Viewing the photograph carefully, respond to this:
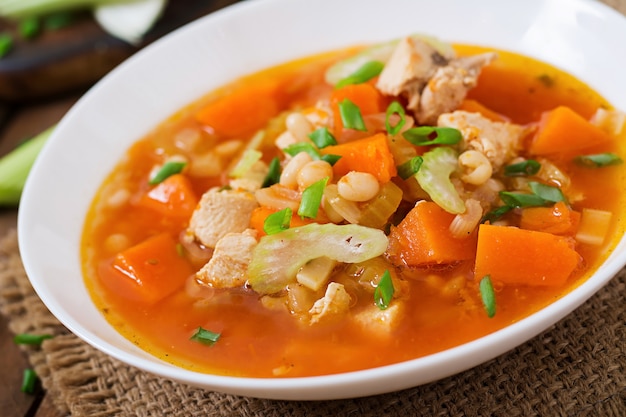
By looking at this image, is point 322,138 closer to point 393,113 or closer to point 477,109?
point 393,113

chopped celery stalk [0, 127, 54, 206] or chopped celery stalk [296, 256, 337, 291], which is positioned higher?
chopped celery stalk [296, 256, 337, 291]

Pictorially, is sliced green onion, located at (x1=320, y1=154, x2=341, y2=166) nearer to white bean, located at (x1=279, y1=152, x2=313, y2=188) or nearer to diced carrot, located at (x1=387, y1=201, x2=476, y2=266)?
white bean, located at (x1=279, y1=152, x2=313, y2=188)

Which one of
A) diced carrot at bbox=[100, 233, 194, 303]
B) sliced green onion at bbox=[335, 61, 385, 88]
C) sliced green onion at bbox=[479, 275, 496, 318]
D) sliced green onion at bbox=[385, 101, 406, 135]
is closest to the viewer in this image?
sliced green onion at bbox=[479, 275, 496, 318]

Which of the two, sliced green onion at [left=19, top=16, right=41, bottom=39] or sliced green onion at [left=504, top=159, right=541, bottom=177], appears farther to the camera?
sliced green onion at [left=19, top=16, right=41, bottom=39]

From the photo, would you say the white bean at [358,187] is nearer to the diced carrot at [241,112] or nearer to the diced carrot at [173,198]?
the diced carrot at [173,198]

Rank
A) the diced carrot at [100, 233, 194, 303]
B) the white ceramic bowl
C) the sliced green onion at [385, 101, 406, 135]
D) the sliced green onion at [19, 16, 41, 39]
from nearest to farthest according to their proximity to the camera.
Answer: the white ceramic bowl → the diced carrot at [100, 233, 194, 303] → the sliced green onion at [385, 101, 406, 135] → the sliced green onion at [19, 16, 41, 39]

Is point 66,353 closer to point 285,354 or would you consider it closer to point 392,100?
point 285,354

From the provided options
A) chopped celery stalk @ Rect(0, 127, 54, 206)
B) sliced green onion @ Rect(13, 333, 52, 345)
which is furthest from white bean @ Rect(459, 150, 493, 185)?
chopped celery stalk @ Rect(0, 127, 54, 206)
